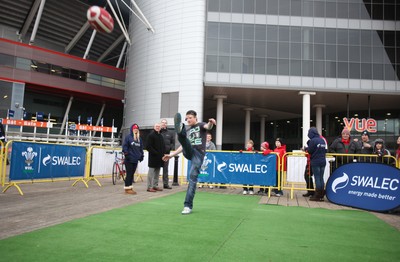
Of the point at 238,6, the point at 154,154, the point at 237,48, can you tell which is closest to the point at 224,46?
the point at 237,48

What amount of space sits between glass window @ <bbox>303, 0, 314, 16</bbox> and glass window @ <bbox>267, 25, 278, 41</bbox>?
10.4 feet

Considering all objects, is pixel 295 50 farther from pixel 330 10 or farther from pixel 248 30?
pixel 330 10

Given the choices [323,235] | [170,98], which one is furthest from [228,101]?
[323,235]

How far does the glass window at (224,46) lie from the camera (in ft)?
102

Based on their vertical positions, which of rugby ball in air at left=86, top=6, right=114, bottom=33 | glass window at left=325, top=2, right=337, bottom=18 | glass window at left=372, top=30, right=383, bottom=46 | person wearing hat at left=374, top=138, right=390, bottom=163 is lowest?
person wearing hat at left=374, top=138, right=390, bottom=163

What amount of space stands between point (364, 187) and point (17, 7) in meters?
48.9

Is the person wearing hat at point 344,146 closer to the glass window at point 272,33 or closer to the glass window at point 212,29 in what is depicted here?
the glass window at point 272,33

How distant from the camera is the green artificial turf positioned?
360cm

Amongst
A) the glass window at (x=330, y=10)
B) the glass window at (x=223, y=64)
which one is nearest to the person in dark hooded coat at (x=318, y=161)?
the glass window at (x=223, y=64)

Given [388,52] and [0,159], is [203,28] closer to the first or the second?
[388,52]

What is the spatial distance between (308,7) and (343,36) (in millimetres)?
4359

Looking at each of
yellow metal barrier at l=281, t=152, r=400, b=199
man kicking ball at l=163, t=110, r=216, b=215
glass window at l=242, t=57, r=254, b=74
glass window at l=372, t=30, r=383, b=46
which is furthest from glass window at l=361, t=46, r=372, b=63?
man kicking ball at l=163, t=110, r=216, b=215

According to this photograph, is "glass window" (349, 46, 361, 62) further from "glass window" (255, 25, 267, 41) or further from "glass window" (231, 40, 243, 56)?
"glass window" (231, 40, 243, 56)

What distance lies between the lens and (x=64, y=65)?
48.2 m
